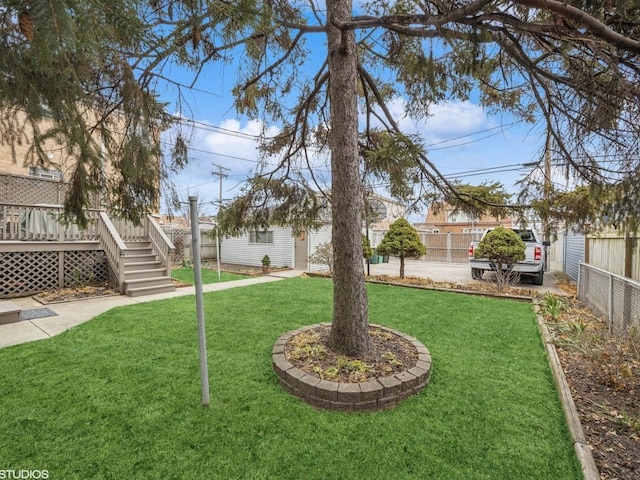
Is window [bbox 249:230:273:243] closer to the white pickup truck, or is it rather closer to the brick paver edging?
the white pickup truck

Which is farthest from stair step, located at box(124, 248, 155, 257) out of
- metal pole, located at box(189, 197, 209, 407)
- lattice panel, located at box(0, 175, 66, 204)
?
metal pole, located at box(189, 197, 209, 407)

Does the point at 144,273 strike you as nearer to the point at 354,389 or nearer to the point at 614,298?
the point at 354,389

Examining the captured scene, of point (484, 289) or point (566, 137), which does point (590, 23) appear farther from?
point (484, 289)

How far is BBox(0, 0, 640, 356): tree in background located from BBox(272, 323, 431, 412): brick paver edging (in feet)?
1.78

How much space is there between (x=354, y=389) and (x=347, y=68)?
318 centimetres

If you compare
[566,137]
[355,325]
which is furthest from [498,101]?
[355,325]

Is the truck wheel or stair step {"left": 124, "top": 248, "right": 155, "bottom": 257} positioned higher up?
stair step {"left": 124, "top": 248, "right": 155, "bottom": 257}

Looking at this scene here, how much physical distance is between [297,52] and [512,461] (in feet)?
Result: 17.8

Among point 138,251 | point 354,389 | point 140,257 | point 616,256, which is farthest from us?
point 138,251

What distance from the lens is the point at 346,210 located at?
3.30 meters

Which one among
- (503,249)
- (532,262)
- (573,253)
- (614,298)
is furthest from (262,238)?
(614,298)

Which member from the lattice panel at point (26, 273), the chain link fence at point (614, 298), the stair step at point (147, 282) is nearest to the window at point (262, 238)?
the stair step at point (147, 282)

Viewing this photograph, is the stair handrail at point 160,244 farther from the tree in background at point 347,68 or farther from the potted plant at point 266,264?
the tree in background at point 347,68

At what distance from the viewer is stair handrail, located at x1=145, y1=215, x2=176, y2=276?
29.6 ft
